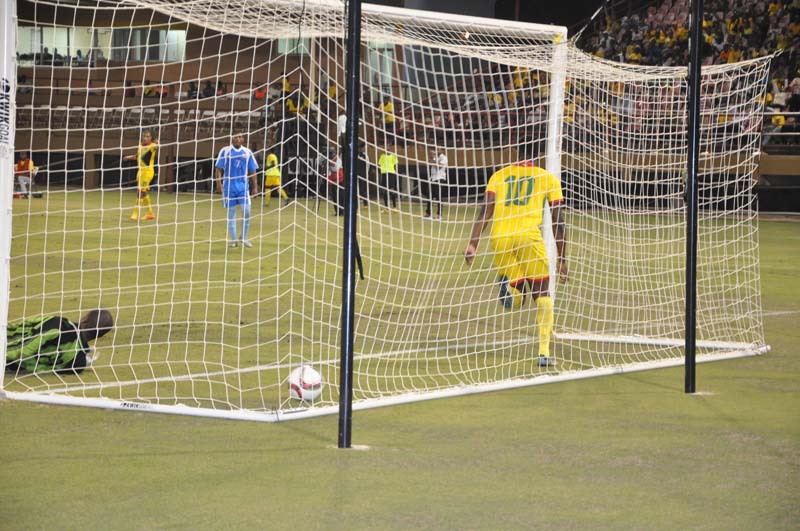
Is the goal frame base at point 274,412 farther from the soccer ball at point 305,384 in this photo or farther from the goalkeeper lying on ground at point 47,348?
the goalkeeper lying on ground at point 47,348

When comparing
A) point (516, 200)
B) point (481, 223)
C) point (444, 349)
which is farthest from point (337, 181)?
point (444, 349)

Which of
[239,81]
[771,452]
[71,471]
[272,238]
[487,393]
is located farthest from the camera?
[239,81]

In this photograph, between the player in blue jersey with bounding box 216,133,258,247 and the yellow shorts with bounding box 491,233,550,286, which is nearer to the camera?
the yellow shorts with bounding box 491,233,550,286

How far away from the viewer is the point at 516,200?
8312 mm

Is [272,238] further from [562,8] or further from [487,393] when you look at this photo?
[562,8]

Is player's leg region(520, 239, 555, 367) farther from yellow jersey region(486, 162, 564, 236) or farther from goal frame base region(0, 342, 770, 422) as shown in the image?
goal frame base region(0, 342, 770, 422)

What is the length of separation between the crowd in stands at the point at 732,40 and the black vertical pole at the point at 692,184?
2245 centimetres

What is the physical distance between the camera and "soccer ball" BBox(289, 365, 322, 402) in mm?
6406

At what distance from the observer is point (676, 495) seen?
Answer: 4.76 metres

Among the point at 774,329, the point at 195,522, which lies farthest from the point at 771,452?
the point at 774,329

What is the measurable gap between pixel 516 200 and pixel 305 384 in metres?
2.65

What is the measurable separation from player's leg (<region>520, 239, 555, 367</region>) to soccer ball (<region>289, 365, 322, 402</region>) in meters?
2.24

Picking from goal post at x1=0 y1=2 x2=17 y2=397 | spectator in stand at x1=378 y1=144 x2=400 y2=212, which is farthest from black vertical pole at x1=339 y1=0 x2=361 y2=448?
goal post at x1=0 y1=2 x2=17 y2=397

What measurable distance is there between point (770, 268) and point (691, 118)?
399 inches
